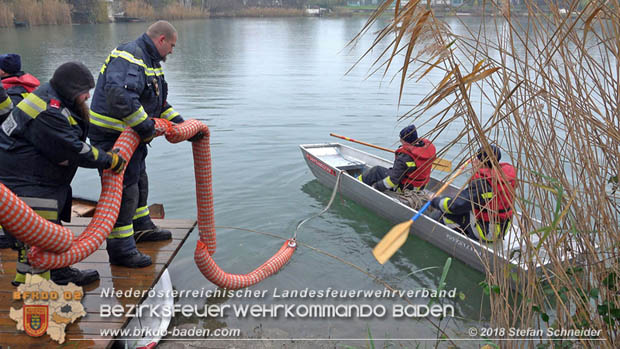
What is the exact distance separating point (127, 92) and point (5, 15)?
3292 cm

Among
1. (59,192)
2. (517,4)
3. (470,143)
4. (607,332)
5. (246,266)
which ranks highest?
(517,4)

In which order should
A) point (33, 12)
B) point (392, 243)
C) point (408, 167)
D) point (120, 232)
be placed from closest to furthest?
point (392, 243) < point (120, 232) < point (408, 167) < point (33, 12)

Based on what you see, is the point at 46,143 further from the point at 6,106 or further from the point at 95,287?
the point at 95,287

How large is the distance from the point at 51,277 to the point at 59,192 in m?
0.65

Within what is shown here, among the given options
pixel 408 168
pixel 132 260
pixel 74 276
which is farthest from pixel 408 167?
pixel 74 276

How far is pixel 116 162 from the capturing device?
11.3 ft

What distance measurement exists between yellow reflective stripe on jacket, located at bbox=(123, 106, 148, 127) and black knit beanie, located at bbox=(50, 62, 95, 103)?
18.8 inches

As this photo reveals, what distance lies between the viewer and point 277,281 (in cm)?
556

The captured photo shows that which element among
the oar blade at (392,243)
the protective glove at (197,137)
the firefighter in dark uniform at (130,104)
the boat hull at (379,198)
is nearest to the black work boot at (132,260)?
the firefighter in dark uniform at (130,104)

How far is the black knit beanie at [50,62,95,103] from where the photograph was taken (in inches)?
121

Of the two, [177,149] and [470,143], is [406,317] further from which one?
[177,149]

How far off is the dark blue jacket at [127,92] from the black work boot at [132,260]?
0.97 m

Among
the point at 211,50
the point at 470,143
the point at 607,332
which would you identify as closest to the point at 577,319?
the point at 607,332

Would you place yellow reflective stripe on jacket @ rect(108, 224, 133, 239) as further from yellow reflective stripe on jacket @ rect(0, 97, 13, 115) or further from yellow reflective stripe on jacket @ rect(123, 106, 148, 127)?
yellow reflective stripe on jacket @ rect(0, 97, 13, 115)
